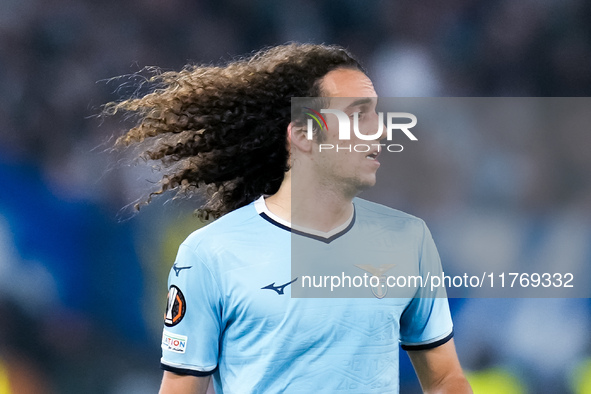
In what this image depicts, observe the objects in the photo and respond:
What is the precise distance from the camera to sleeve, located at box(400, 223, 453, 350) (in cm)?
148

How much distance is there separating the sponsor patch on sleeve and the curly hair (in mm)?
445

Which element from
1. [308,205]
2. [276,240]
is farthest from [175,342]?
[308,205]

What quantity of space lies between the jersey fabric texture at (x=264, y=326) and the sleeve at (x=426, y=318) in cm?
7

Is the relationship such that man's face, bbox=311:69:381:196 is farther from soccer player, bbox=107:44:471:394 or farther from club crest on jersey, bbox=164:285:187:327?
club crest on jersey, bbox=164:285:187:327

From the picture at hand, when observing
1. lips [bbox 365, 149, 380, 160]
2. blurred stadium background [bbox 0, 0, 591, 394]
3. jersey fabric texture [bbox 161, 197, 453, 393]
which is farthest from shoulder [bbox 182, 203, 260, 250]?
blurred stadium background [bbox 0, 0, 591, 394]

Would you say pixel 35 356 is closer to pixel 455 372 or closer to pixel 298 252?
pixel 298 252

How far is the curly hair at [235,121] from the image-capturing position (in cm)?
159

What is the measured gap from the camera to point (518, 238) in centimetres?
256

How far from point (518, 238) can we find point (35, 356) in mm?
2164

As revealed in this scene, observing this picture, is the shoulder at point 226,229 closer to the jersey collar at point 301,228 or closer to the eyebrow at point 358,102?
the jersey collar at point 301,228

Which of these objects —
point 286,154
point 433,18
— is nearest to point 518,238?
point 433,18

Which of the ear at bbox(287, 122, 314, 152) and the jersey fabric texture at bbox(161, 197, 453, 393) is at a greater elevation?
the ear at bbox(287, 122, 314, 152)

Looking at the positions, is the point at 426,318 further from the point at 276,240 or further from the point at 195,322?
the point at 195,322

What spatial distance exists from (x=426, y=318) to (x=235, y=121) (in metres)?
0.74
